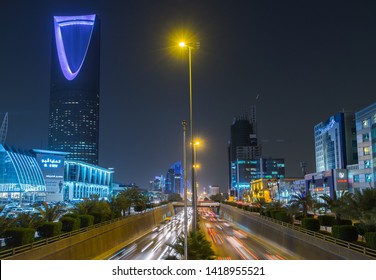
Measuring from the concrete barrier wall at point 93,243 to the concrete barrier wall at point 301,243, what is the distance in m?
18.7

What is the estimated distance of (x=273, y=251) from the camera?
141 ft

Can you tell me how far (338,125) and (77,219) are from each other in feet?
346

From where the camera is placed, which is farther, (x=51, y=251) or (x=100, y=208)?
(x=100, y=208)

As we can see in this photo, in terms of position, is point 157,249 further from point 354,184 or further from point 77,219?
point 354,184

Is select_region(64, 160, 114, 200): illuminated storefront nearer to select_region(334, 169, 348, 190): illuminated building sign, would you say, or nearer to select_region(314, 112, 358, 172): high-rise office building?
select_region(314, 112, 358, 172): high-rise office building

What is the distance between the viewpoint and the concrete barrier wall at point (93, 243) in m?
26.0

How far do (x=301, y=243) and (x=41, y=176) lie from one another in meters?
123

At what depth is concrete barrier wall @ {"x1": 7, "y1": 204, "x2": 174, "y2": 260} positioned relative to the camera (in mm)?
25969

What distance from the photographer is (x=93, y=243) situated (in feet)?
122

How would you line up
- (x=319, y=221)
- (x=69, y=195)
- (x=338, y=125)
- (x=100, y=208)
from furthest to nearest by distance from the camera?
(x=69, y=195) < (x=338, y=125) < (x=100, y=208) < (x=319, y=221)

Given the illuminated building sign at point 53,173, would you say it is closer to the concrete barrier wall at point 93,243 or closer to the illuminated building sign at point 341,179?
the concrete barrier wall at point 93,243

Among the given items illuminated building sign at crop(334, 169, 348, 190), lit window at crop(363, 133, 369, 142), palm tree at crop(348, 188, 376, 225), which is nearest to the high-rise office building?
illuminated building sign at crop(334, 169, 348, 190)

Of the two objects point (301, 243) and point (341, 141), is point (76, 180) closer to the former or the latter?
point (341, 141)
